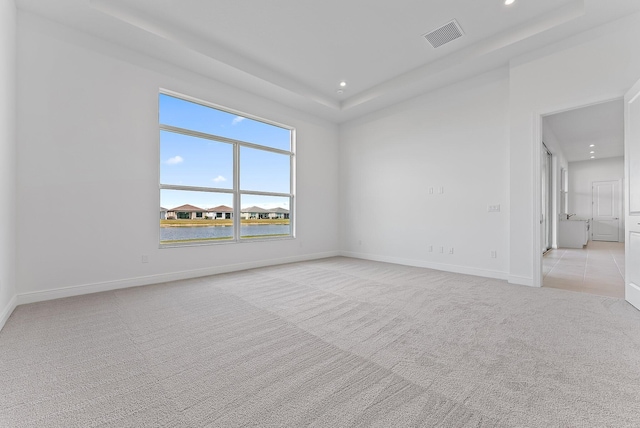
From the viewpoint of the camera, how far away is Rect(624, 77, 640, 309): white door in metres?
2.79

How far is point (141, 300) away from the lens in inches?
124

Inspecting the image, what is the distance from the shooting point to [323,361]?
72.5 inches

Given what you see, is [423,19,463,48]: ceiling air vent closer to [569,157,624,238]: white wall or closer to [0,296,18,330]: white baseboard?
[0,296,18,330]: white baseboard

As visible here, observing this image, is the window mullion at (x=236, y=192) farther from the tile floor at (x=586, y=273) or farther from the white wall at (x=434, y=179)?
the tile floor at (x=586, y=273)

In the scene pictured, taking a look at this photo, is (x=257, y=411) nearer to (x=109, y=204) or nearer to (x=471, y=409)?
(x=471, y=409)

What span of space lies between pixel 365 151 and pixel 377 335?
4690 mm

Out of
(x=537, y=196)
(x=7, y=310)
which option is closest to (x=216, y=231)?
(x=7, y=310)

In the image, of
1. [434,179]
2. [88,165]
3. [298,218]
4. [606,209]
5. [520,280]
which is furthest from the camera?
[606,209]

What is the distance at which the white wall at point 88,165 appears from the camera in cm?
308

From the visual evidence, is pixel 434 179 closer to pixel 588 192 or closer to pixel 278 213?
pixel 278 213

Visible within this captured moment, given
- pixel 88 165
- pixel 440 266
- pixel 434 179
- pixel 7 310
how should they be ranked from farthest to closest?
pixel 434 179
pixel 440 266
pixel 88 165
pixel 7 310

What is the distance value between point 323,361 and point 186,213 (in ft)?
11.7

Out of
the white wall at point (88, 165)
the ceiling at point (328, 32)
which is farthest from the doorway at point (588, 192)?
the white wall at point (88, 165)

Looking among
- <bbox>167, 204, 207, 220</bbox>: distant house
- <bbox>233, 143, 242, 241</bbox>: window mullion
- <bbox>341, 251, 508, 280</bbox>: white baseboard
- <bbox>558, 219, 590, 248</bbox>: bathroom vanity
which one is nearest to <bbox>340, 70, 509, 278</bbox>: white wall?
<bbox>341, 251, 508, 280</bbox>: white baseboard
